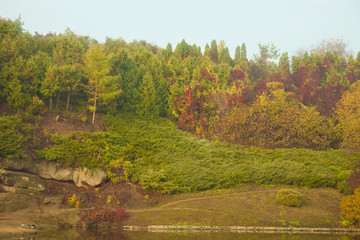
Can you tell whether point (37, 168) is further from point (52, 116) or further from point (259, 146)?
point (259, 146)

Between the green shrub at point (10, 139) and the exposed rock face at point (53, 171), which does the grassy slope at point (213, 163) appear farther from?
the green shrub at point (10, 139)

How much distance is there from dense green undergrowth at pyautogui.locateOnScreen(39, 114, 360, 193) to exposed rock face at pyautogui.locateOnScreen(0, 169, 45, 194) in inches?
98.3

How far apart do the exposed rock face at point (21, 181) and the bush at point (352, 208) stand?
25.0 metres

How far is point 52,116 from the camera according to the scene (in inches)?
1551

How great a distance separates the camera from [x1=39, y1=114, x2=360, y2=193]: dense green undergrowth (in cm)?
3173

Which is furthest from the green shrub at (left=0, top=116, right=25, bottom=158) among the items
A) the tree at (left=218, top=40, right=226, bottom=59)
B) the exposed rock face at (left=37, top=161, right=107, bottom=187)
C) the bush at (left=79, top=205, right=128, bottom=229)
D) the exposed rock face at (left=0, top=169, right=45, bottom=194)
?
the tree at (left=218, top=40, right=226, bottom=59)

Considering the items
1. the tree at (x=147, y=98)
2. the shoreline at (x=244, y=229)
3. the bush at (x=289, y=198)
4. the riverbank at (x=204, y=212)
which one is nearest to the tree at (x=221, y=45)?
the tree at (x=147, y=98)

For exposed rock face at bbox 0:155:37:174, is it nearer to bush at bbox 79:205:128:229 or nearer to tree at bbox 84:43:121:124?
bush at bbox 79:205:128:229

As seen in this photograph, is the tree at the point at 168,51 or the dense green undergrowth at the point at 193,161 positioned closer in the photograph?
the dense green undergrowth at the point at 193,161

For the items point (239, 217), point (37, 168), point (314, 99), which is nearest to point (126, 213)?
point (239, 217)

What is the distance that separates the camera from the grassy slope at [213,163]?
104 feet

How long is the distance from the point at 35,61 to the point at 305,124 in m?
33.1

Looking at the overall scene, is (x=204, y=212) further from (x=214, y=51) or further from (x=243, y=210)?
(x=214, y=51)

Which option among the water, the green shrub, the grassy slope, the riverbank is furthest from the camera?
the grassy slope
